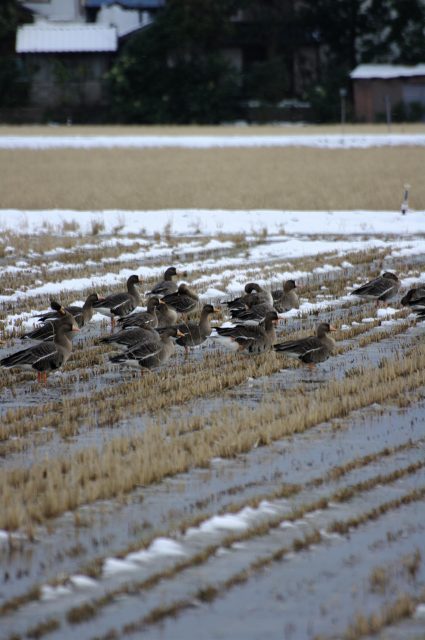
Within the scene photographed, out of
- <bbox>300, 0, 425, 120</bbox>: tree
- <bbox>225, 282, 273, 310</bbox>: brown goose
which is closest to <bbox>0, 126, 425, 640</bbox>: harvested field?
<bbox>225, 282, 273, 310</bbox>: brown goose

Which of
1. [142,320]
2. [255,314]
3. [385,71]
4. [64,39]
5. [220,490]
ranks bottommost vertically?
[220,490]

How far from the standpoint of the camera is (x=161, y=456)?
26.9 ft

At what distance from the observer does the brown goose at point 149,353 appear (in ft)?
36.6

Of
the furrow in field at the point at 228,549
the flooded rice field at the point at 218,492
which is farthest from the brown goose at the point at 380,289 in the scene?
the furrow in field at the point at 228,549

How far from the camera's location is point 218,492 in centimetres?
751

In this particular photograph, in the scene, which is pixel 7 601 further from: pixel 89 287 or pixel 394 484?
pixel 89 287

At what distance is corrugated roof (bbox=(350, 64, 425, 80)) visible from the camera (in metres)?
64.9

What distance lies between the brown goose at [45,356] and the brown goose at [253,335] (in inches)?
72.4

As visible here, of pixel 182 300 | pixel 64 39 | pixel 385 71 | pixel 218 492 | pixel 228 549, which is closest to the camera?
pixel 228 549

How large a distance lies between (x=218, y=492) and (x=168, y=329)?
177 inches

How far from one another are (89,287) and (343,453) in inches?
Answer: 375

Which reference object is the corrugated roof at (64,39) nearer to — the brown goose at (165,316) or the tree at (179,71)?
the tree at (179,71)

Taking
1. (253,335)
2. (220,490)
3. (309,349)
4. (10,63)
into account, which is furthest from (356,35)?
(220,490)

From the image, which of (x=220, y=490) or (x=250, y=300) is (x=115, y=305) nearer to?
(x=250, y=300)
